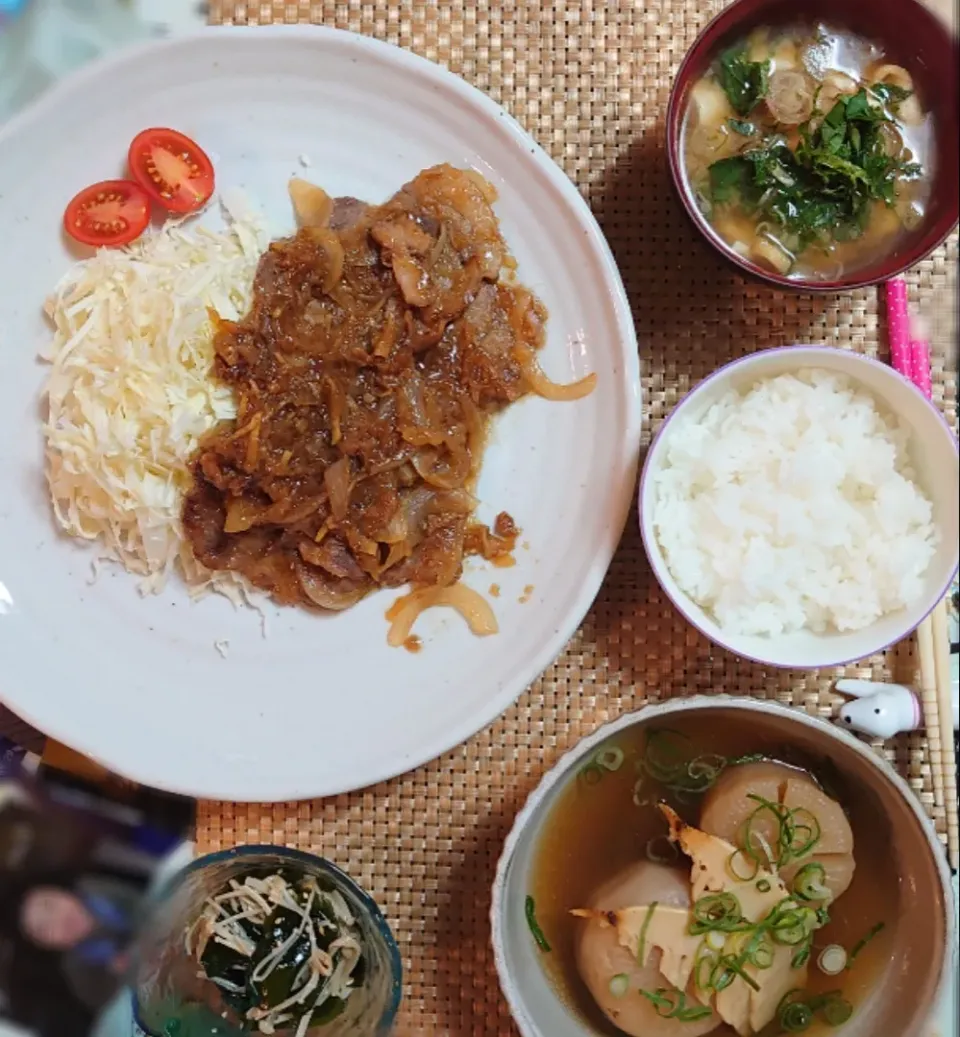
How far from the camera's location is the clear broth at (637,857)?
2123 millimetres

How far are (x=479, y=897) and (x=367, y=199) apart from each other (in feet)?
5.58

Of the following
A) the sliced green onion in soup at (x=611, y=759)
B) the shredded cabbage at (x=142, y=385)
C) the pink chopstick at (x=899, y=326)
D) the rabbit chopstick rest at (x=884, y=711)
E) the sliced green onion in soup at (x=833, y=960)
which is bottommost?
the sliced green onion in soup at (x=833, y=960)

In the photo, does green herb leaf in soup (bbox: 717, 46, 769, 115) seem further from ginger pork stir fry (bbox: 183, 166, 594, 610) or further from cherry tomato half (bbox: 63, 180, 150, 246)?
cherry tomato half (bbox: 63, 180, 150, 246)

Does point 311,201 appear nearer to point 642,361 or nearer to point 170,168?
point 170,168

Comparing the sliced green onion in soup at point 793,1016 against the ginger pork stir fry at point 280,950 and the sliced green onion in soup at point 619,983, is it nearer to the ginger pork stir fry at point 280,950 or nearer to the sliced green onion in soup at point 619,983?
the sliced green onion in soup at point 619,983

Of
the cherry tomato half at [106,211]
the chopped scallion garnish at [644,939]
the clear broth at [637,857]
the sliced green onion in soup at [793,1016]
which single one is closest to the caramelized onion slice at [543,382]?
the clear broth at [637,857]

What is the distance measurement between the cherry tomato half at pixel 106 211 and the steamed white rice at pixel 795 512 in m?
1.33

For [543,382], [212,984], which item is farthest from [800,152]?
[212,984]

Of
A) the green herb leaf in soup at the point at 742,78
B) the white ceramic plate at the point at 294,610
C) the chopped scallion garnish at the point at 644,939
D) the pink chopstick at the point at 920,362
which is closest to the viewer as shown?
the chopped scallion garnish at the point at 644,939

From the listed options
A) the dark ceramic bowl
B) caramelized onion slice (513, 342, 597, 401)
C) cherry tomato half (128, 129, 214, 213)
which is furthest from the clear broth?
cherry tomato half (128, 129, 214, 213)

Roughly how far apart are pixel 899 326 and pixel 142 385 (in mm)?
1785

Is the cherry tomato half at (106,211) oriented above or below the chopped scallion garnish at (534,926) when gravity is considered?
above

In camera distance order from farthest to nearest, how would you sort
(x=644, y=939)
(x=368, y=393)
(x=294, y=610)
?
(x=294, y=610), (x=368, y=393), (x=644, y=939)

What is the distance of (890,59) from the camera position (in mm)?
2139
